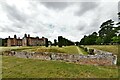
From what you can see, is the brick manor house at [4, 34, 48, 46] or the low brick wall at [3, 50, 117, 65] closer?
the low brick wall at [3, 50, 117, 65]

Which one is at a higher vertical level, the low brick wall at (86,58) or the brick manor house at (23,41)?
the brick manor house at (23,41)

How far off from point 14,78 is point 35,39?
98.2 metres

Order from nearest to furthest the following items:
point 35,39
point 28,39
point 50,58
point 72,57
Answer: point 72,57
point 50,58
point 28,39
point 35,39

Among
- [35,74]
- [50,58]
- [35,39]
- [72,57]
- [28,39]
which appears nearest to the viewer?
[35,74]

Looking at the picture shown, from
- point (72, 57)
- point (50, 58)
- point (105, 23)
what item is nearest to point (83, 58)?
point (72, 57)

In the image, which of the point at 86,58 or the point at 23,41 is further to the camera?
the point at 23,41

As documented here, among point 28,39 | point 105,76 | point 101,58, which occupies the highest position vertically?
point 28,39

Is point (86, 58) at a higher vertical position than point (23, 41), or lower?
lower

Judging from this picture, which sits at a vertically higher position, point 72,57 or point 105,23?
point 105,23

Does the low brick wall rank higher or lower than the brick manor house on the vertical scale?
lower

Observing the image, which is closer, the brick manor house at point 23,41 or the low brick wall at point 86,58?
the low brick wall at point 86,58

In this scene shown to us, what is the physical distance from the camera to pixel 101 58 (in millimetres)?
12977

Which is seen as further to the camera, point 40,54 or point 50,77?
point 40,54

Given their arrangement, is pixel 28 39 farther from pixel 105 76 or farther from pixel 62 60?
pixel 105 76
